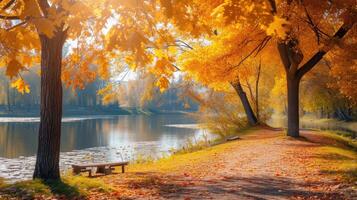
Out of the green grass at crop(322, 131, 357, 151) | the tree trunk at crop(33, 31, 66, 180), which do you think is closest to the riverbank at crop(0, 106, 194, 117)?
the green grass at crop(322, 131, 357, 151)

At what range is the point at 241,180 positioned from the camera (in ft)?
34.0

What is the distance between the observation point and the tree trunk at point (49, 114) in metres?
9.43

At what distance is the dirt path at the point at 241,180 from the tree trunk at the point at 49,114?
157 centimetres

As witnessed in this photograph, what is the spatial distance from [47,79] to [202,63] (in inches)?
485

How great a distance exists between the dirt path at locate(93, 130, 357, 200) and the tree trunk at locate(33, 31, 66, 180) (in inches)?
61.8

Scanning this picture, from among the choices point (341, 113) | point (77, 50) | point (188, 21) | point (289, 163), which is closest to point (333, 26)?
point (289, 163)

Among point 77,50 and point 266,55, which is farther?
point 266,55

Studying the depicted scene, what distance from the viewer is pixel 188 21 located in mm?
7191

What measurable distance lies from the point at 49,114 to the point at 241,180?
4.96 m

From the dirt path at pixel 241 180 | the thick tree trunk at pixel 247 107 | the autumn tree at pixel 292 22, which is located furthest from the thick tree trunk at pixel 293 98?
the thick tree trunk at pixel 247 107

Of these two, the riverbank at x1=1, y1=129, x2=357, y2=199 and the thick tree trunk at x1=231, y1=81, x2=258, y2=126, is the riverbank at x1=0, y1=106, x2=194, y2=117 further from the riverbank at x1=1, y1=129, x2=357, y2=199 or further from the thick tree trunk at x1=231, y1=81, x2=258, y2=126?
the riverbank at x1=1, y1=129, x2=357, y2=199

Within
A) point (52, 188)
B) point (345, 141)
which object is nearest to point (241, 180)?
point (52, 188)

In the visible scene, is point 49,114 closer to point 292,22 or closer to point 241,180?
point 241,180

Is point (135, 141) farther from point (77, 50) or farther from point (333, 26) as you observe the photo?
point (77, 50)
